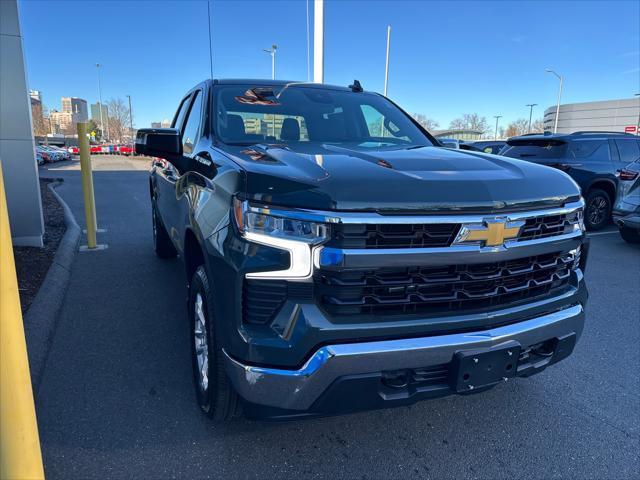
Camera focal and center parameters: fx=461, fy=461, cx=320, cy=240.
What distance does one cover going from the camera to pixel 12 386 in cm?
145

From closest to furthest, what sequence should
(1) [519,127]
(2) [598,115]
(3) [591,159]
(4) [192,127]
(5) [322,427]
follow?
(5) [322,427] → (4) [192,127] → (3) [591,159] → (2) [598,115] → (1) [519,127]

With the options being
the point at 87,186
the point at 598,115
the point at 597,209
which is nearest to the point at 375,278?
the point at 87,186

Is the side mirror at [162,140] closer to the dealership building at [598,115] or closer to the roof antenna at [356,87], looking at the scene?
the roof antenna at [356,87]

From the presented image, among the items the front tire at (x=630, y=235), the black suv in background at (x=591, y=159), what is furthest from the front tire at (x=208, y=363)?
the black suv in background at (x=591, y=159)

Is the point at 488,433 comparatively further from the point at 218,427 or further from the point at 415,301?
the point at 218,427

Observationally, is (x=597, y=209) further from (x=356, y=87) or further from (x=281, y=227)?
(x=281, y=227)

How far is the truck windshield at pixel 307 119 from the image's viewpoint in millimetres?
3070

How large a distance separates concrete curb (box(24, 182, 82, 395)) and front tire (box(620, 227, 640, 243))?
27.0 feet

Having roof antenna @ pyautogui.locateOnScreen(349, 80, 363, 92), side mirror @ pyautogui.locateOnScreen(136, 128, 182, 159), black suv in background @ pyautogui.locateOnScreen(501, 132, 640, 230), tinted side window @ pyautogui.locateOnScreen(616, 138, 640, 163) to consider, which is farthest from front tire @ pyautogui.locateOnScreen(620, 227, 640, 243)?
side mirror @ pyautogui.locateOnScreen(136, 128, 182, 159)

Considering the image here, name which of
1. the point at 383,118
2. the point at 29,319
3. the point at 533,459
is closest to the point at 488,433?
the point at 533,459

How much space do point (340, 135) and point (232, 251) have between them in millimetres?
A: 1662

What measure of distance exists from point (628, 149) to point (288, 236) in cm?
1002

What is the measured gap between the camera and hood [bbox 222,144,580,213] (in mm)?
1858

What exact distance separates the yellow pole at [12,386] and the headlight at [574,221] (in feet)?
7.91
